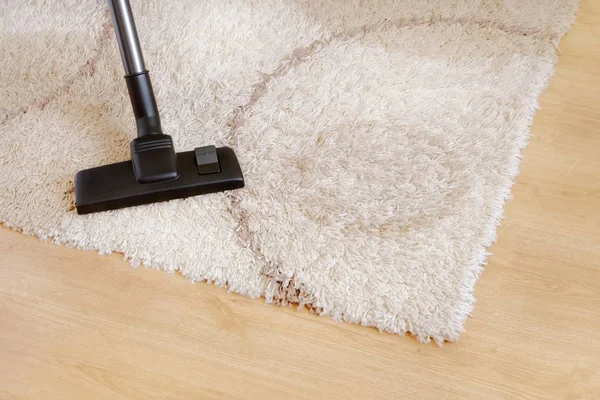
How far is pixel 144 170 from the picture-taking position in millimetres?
1003

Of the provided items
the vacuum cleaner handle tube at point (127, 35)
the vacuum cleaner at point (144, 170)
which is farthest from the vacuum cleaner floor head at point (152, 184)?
the vacuum cleaner handle tube at point (127, 35)

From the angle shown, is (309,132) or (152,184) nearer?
(152,184)

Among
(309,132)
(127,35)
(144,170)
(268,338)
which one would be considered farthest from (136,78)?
(268,338)

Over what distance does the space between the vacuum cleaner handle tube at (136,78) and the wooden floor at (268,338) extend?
258 mm

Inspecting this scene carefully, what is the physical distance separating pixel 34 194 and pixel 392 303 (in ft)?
2.16

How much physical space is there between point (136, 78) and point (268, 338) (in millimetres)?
532

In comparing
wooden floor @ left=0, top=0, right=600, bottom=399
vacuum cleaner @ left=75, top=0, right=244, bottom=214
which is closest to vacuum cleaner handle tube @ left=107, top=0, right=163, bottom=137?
vacuum cleaner @ left=75, top=0, right=244, bottom=214

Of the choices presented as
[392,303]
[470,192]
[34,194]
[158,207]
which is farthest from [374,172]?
[34,194]

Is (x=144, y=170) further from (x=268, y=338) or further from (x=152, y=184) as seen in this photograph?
(x=268, y=338)

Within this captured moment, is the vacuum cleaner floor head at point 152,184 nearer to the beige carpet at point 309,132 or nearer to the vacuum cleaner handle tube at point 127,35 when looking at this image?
the beige carpet at point 309,132

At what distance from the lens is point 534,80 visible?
4.21ft

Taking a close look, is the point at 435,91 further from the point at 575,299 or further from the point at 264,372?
the point at 264,372

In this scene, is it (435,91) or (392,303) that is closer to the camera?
(392,303)

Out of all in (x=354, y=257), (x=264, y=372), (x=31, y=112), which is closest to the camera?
(x=264, y=372)
